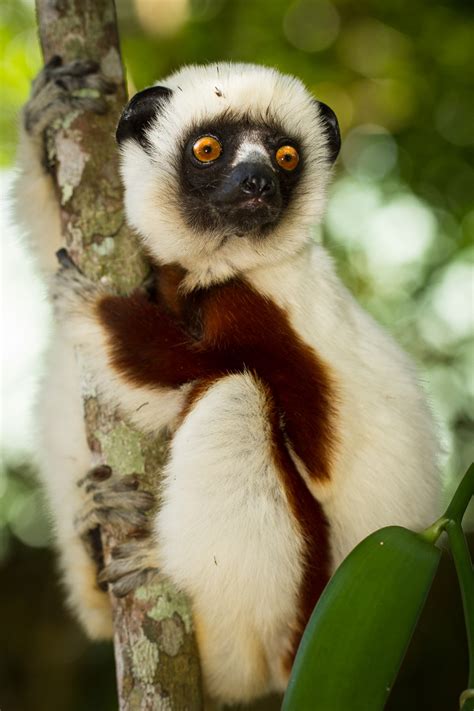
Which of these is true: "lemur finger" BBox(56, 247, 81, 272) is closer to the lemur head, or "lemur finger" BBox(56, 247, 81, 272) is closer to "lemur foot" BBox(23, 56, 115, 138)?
the lemur head

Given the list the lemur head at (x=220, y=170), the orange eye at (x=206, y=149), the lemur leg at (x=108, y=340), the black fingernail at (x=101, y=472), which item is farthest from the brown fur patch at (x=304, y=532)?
the orange eye at (x=206, y=149)

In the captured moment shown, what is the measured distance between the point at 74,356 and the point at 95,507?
Answer: 747 mm

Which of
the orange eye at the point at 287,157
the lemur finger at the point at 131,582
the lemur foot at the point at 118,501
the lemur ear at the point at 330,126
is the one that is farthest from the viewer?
the lemur ear at the point at 330,126

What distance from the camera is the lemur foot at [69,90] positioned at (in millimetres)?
3656

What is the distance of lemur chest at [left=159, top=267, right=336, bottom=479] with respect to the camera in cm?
345

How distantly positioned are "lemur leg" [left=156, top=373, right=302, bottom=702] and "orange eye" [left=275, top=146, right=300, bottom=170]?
1.15 m

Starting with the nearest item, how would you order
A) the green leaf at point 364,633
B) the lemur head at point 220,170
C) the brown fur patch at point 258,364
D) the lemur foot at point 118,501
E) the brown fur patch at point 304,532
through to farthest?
the green leaf at point 364,633 → the lemur foot at point 118,501 → the brown fur patch at point 304,532 → the brown fur patch at point 258,364 → the lemur head at point 220,170

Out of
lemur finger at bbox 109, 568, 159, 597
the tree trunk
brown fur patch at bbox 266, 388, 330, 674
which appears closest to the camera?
the tree trunk

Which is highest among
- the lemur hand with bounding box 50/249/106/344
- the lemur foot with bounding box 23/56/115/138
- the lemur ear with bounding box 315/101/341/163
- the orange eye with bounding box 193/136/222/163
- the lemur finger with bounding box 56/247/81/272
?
the lemur foot with bounding box 23/56/115/138

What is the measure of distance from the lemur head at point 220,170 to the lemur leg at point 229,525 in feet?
2.34

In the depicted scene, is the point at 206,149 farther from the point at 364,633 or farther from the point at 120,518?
the point at 364,633

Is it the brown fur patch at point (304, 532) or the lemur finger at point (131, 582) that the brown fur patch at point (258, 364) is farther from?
the lemur finger at point (131, 582)

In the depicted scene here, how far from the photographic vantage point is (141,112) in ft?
12.3

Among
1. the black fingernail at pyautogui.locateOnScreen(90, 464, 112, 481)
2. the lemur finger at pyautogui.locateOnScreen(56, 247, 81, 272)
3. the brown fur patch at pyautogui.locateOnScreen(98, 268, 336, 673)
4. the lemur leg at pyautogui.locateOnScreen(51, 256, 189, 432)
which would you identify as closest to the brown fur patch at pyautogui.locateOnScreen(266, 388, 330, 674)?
the brown fur patch at pyautogui.locateOnScreen(98, 268, 336, 673)
